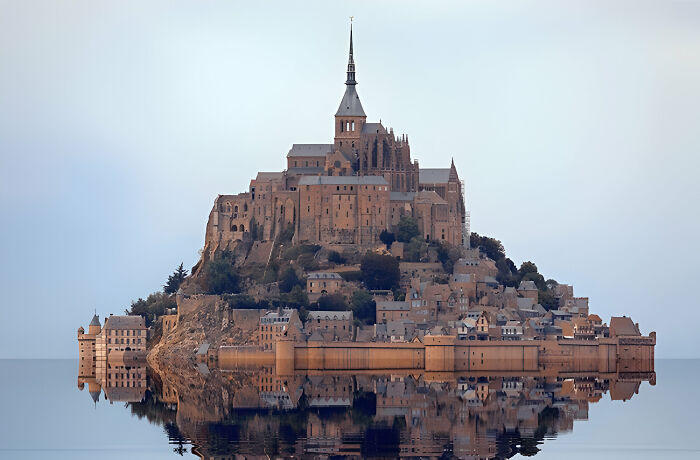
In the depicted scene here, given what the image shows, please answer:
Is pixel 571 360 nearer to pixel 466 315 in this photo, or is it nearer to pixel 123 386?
pixel 466 315

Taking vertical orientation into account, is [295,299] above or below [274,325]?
above

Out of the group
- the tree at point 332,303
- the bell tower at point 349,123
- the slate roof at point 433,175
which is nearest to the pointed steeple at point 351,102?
the bell tower at point 349,123

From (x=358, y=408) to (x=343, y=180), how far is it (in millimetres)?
49298

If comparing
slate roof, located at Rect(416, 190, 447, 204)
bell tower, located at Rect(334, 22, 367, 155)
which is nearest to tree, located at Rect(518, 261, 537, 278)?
slate roof, located at Rect(416, 190, 447, 204)

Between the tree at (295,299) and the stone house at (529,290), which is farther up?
the stone house at (529,290)

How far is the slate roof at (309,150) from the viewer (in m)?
151

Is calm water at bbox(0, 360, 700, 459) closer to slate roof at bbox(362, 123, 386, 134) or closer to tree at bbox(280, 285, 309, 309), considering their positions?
tree at bbox(280, 285, 309, 309)

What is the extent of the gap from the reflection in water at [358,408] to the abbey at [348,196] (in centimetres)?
2131

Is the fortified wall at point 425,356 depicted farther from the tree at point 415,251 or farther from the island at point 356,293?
the tree at point 415,251

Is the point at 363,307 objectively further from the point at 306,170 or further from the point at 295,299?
the point at 306,170

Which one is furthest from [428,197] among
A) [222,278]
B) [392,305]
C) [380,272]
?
[222,278]

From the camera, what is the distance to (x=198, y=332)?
133500 mm

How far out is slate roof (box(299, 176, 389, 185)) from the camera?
143 metres

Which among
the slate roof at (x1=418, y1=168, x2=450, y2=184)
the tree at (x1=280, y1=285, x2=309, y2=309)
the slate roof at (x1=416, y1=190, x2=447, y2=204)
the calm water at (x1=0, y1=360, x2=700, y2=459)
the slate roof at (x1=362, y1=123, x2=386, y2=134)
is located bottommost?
the calm water at (x1=0, y1=360, x2=700, y2=459)
